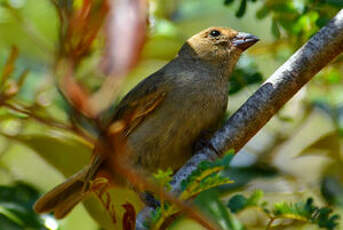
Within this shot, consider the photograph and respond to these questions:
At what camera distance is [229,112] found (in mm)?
4195

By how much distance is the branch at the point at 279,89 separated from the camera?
8.52 feet

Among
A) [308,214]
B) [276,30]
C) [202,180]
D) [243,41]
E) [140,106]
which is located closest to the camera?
[202,180]

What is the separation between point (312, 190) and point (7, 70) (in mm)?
3260

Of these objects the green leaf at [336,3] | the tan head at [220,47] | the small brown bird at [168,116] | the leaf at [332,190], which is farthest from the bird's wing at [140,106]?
the leaf at [332,190]

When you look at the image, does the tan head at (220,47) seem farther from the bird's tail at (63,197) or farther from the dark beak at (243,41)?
the bird's tail at (63,197)

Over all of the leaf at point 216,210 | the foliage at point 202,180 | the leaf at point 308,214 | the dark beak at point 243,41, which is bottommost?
the leaf at point 216,210

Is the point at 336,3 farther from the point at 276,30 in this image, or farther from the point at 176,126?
the point at 176,126

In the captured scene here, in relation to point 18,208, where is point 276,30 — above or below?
above

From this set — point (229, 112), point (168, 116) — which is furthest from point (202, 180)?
point (229, 112)

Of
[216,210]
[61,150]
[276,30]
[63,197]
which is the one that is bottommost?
[216,210]

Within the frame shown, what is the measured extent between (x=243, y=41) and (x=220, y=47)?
195mm

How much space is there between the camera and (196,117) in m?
3.50

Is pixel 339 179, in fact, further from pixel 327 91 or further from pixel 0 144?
pixel 0 144

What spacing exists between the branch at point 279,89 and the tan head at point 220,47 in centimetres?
123
